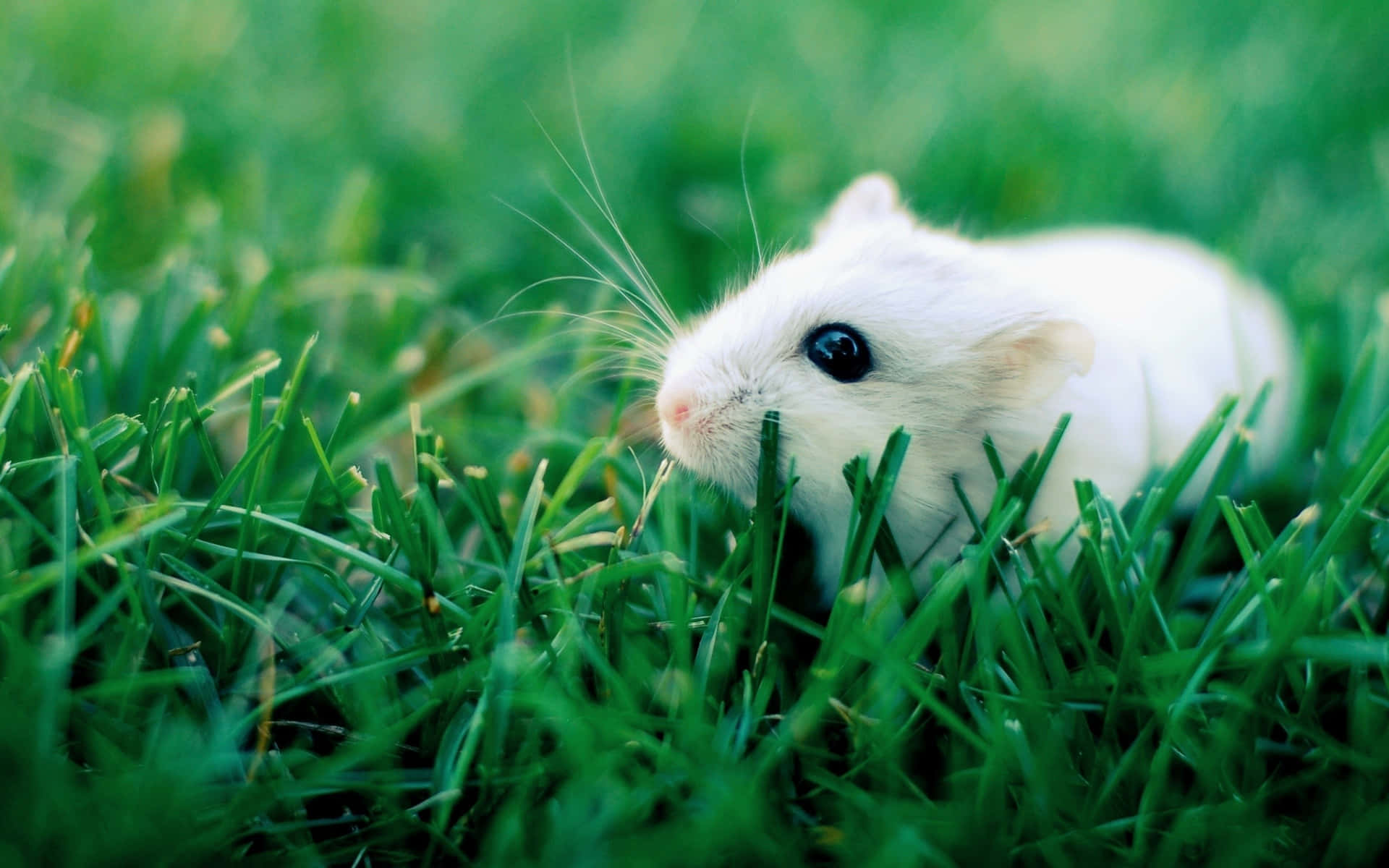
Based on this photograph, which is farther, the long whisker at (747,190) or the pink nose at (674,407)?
the long whisker at (747,190)

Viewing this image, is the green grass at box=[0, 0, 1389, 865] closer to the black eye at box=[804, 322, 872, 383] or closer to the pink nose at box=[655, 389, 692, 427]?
the pink nose at box=[655, 389, 692, 427]

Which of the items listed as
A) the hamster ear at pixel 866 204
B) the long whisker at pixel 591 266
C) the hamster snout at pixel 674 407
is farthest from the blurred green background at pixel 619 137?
the hamster snout at pixel 674 407

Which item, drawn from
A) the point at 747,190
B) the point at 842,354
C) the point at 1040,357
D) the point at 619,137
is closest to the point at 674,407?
the point at 842,354

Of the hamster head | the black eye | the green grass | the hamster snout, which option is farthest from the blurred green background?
the black eye

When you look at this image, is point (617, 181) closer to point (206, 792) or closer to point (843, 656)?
point (843, 656)

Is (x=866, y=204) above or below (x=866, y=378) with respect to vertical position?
above

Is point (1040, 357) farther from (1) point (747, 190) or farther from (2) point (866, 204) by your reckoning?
(1) point (747, 190)

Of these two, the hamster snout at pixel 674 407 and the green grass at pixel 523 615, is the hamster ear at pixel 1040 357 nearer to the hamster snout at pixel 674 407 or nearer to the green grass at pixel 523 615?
the green grass at pixel 523 615
